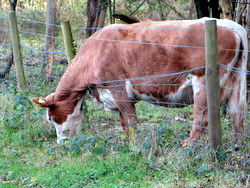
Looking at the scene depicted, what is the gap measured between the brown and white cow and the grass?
1.34 feet

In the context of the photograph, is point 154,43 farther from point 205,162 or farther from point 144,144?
point 205,162

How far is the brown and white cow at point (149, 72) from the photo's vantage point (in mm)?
5688

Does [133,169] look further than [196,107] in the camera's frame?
No

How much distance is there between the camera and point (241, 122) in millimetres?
5770

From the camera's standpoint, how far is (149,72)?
6336mm

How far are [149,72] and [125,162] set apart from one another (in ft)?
6.13

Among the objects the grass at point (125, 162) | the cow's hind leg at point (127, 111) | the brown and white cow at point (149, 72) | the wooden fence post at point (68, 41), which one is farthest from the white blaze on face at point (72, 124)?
the cow's hind leg at point (127, 111)

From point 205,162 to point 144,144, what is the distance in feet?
2.77

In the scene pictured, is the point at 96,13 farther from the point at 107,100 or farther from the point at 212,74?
the point at 212,74

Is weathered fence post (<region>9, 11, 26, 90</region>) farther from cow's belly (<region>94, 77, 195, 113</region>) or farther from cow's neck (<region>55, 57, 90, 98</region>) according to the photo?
cow's belly (<region>94, 77, 195, 113</region>)

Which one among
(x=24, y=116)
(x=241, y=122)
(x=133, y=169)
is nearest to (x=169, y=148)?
(x=133, y=169)

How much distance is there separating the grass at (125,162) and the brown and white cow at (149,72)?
409mm

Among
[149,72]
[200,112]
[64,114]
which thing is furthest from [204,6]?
[64,114]

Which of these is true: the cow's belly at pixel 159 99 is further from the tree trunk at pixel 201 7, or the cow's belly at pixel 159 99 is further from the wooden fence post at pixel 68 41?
the tree trunk at pixel 201 7
